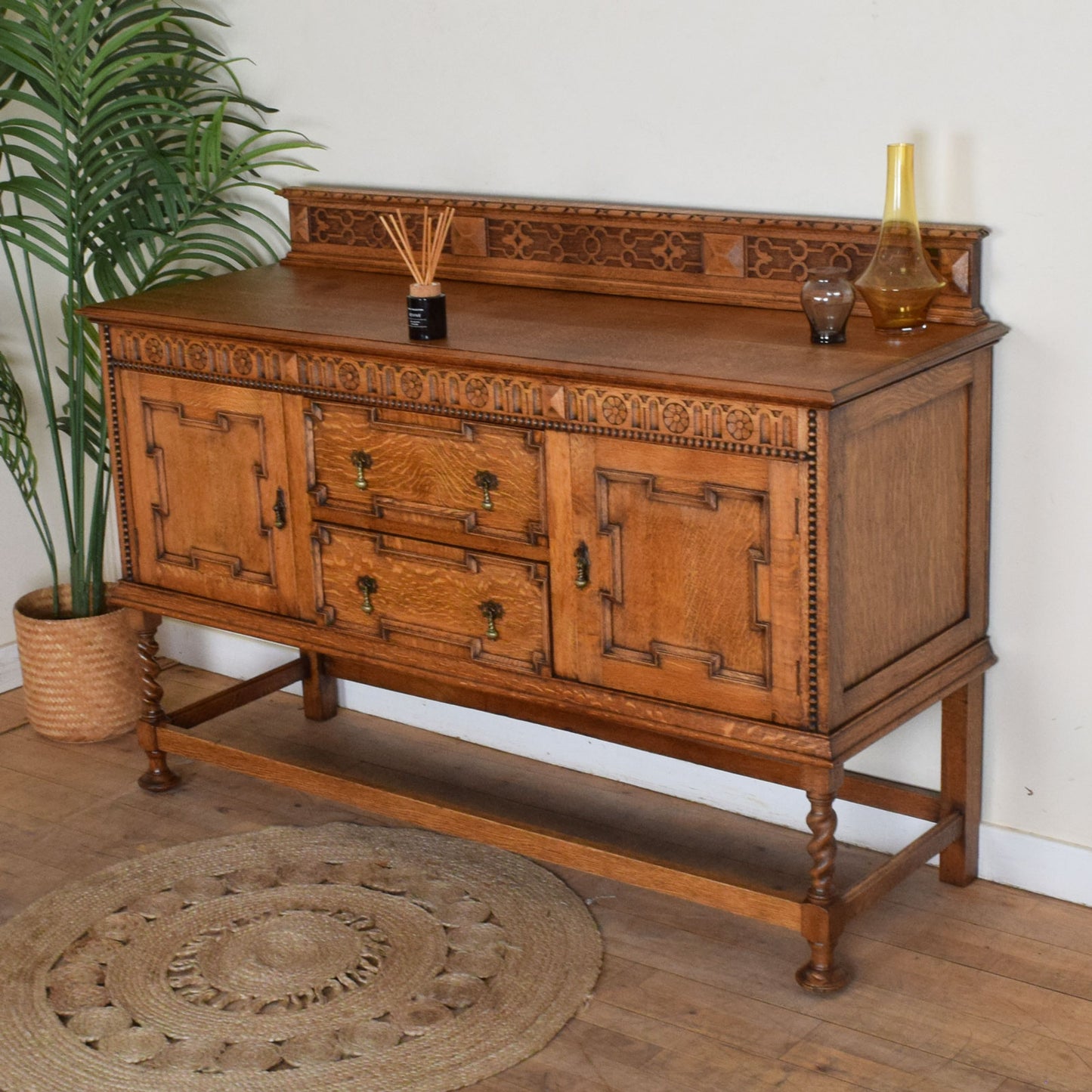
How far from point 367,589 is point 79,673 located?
119cm

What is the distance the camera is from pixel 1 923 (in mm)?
3182

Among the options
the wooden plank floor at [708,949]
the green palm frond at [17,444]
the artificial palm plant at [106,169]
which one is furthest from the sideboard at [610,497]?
the green palm frond at [17,444]

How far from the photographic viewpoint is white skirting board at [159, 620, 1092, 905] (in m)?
3.12

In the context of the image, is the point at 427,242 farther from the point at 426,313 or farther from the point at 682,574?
the point at 682,574

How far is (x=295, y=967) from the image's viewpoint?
9.72 feet

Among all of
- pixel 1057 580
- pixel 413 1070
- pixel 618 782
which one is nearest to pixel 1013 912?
pixel 1057 580

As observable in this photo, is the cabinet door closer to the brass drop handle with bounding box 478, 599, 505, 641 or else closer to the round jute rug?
the brass drop handle with bounding box 478, 599, 505, 641

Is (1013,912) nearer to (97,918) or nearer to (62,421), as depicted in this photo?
(97,918)

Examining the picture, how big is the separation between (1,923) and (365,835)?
756mm

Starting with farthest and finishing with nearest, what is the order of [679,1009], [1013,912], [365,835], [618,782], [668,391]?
A: [618,782] < [365,835] < [1013,912] < [679,1009] < [668,391]

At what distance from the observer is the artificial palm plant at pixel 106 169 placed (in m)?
3.58

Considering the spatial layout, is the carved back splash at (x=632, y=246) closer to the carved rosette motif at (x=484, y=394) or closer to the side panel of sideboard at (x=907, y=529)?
the side panel of sideboard at (x=907, y=529)

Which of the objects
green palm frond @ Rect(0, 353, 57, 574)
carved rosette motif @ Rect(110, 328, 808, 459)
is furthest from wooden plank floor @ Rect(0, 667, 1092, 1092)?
carved rosette motif @ Rect(110, 328, 808, 459)

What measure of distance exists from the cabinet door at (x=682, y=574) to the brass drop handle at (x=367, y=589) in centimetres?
43
